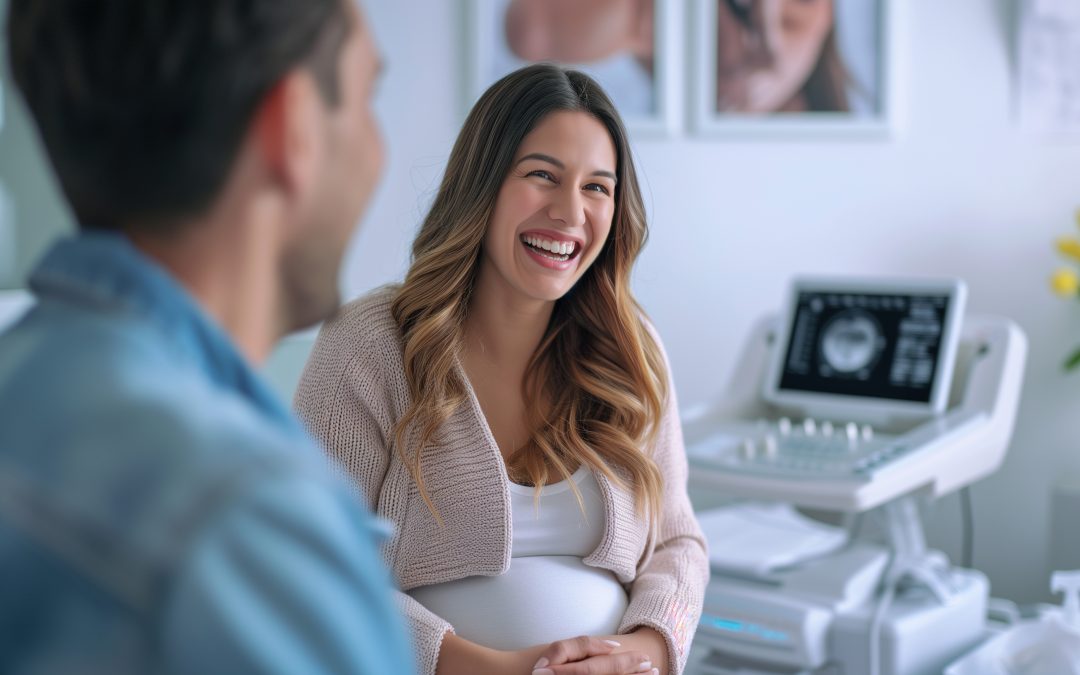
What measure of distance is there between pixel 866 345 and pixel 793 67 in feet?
2.70

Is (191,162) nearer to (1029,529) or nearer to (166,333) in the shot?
(166,333)

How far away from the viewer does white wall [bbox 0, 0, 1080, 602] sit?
2.52m

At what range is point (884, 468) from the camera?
1869 millimetres

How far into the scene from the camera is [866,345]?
2215mm

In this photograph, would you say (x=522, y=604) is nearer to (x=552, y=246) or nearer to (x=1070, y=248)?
(x=552, y=246)

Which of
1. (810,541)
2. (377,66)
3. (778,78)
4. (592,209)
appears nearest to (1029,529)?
(810,541)

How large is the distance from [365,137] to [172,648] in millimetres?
318

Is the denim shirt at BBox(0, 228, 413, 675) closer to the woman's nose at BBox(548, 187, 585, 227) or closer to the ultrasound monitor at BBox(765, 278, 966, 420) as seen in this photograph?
the woman's nose at BBox(548, 187, 585, 227)

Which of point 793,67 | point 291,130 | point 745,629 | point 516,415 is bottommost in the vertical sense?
point 745,629

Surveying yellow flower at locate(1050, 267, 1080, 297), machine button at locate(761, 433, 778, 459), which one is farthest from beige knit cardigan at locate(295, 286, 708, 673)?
yellow flower at locate(1050, 267, 1080, 297)

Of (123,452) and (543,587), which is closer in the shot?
(123,452)

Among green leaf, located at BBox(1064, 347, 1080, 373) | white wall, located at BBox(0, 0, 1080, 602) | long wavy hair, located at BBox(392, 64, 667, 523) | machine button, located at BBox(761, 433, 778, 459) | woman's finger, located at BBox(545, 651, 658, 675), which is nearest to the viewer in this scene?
woman's finger, located at BBox(545, 651, 658, 675)

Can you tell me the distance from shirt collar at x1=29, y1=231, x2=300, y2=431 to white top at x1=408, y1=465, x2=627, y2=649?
0.88 meters

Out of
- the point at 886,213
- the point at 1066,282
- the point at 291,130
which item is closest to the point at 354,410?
the point at 291,130
